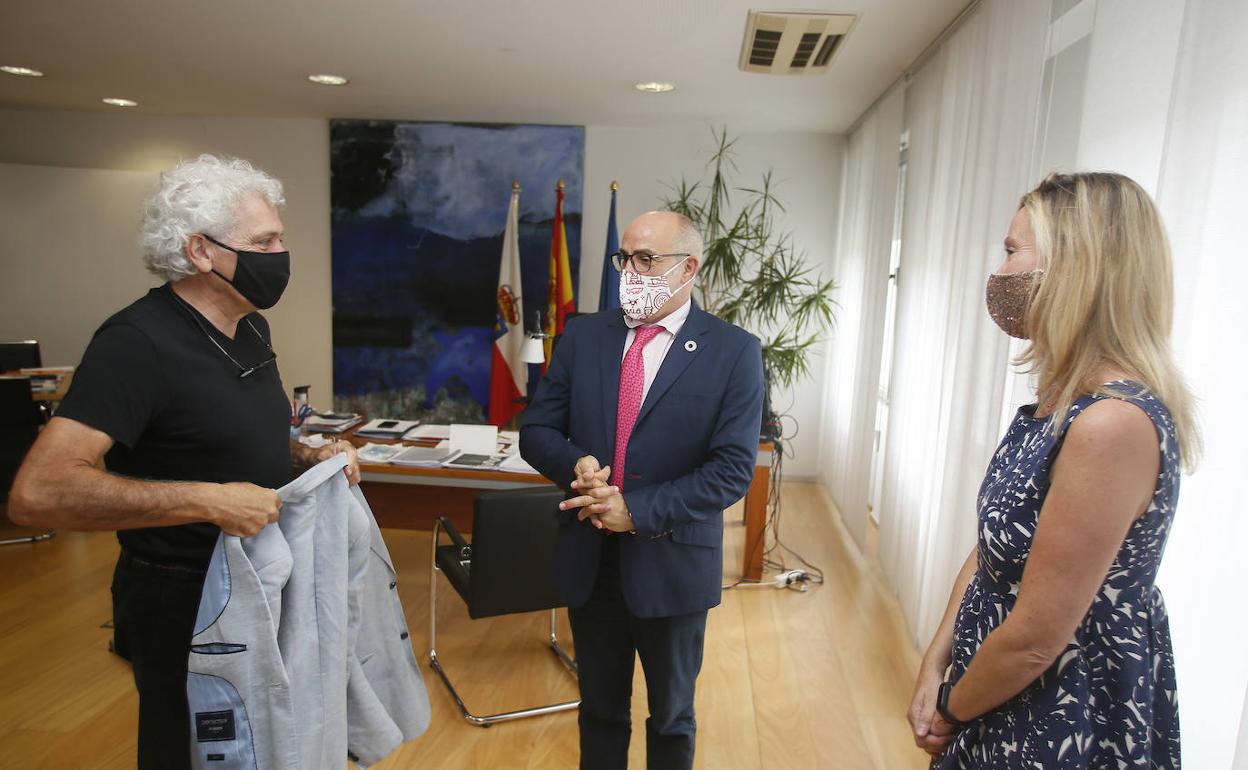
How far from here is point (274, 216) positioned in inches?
65.4

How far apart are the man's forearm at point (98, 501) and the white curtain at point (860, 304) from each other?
3.90m

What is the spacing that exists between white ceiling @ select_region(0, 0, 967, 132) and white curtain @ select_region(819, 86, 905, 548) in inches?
10.8

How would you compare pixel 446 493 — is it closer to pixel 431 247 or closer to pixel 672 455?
pixel 672 455

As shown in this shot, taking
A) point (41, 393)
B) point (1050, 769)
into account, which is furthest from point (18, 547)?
point (1050, 769)

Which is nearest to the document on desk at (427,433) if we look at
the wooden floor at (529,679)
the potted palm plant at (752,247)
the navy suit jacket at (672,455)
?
the wooden floor at (529,679)

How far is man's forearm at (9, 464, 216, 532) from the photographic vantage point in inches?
49.8

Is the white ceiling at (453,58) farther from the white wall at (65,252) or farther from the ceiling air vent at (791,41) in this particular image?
the white wall at (65,252)

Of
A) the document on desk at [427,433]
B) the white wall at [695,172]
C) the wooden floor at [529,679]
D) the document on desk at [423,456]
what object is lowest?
the wooden floor at [529,679]

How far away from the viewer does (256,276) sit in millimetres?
1554

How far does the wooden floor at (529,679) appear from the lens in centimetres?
250

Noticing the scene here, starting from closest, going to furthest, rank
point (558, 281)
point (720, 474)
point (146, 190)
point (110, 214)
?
1. point (720, 474)
2. point (558, 281)
3. point (146, 190)
4. point (110, 214)

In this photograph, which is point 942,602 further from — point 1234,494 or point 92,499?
point 92,499

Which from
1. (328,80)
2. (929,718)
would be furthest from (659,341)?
(328,80)

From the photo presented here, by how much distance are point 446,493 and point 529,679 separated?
1.11m
